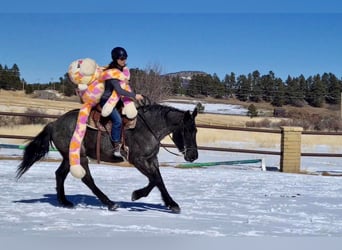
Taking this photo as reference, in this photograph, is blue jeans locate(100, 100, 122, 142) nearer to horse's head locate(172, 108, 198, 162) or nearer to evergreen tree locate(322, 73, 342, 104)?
horse's head locate(172, 108, 198, 162)

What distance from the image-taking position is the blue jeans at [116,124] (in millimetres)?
6402

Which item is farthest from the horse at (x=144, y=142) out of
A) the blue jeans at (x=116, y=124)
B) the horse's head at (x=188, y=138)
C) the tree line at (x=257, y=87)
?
the tree line at (x=257, y=87)

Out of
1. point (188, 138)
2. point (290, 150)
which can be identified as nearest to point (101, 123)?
point (188, 138)

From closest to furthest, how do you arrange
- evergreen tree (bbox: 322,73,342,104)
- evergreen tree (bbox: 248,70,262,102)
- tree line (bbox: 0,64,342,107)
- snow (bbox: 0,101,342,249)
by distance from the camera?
snow (bbox: 0,101,342,249) → tree line (bbox: 0,64,342,107) → evergreen tree (bbox: 322,73,342,104) → evergreen tree (bbox: 248,70,262,102)

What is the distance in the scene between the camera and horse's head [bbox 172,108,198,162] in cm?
648

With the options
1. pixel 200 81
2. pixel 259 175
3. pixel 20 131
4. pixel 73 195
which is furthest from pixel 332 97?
pixel 73 195

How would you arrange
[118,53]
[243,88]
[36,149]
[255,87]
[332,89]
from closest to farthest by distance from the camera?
[118,53], [36,149], [332,89], [243,88], [255,87]

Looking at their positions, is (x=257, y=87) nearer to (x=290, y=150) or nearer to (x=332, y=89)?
(x=332, y=89)

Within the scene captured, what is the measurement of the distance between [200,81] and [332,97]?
21.2 meters

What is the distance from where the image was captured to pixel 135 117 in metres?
6.52

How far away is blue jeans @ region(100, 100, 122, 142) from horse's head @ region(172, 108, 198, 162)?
2.65 feet

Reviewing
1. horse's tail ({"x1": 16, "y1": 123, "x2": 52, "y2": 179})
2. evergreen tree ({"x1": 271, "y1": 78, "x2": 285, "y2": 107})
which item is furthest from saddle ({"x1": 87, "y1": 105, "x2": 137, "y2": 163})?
evergreen tree ({"x1": 271, "y1": 78, "x2": 285, "y2": 107})

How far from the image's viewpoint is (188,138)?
652cm

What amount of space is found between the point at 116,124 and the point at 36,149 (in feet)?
4.69
